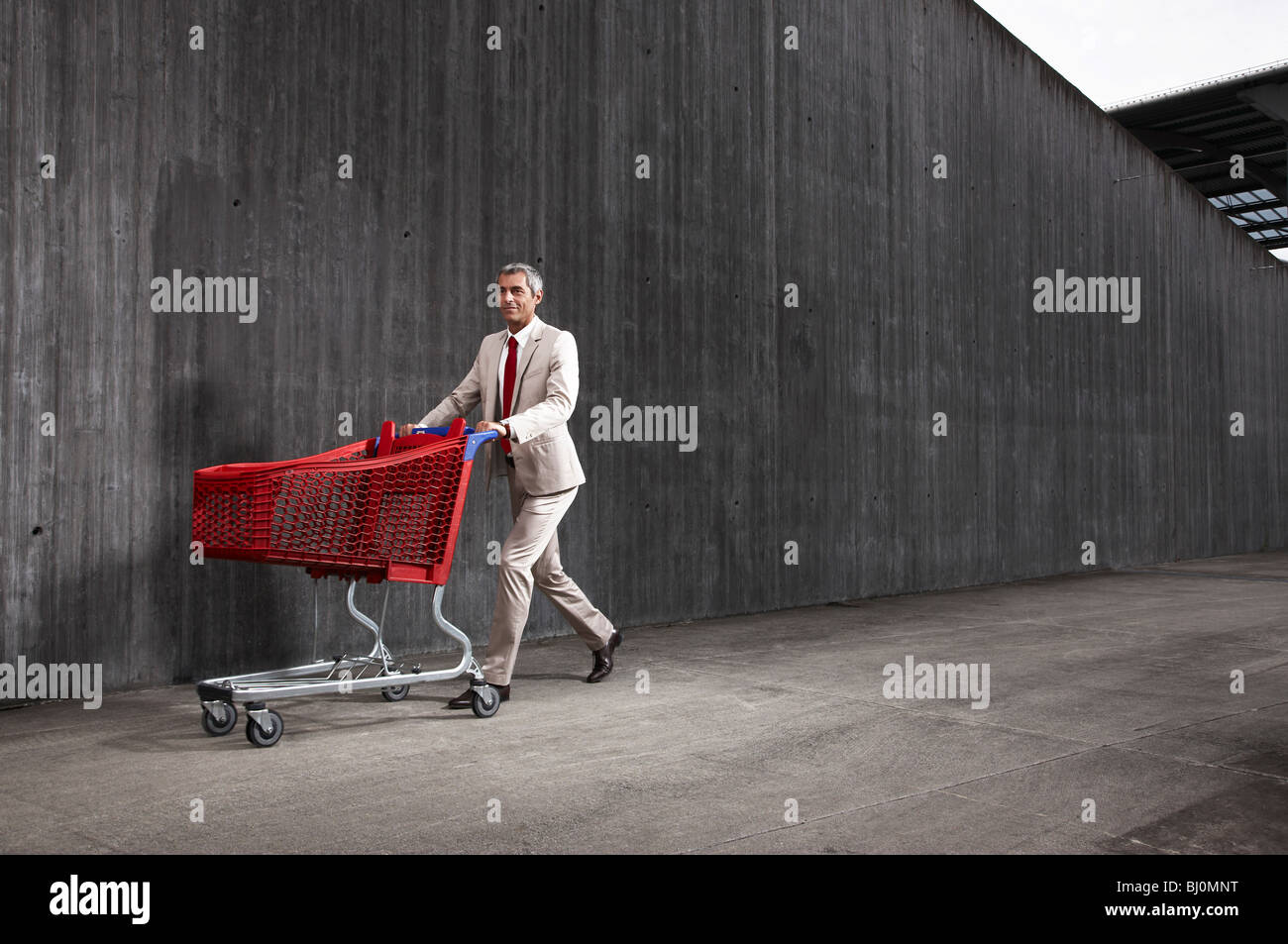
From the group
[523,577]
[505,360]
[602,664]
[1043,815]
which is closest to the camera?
[1043,815]

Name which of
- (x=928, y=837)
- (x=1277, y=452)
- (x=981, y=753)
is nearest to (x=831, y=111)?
(x=981, y=753)

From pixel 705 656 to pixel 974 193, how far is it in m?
7.00

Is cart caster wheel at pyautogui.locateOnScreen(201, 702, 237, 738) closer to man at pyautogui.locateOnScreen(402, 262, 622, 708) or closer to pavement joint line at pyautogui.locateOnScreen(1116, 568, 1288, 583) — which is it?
man at pyautogui.locateOnScreen(402, 262, 622, 708)

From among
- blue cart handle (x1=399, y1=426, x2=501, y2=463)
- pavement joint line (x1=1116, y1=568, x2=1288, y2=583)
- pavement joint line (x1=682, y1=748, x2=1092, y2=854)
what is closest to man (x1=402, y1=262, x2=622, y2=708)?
blue cart handle (x1=399, y1=426, x2=501, y2=463)

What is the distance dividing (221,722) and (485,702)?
103 cm

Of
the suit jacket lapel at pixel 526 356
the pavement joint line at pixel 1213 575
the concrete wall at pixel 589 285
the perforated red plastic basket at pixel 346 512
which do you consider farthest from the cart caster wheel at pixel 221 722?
the pavement joint line at pixel 1213 575

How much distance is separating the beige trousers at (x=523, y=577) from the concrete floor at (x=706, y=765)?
0.89ft

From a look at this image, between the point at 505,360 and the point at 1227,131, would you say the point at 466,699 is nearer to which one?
the point at 505,360

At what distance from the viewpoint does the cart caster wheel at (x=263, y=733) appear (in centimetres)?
400

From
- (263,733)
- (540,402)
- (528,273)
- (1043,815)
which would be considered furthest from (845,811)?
(528,273)

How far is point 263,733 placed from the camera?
13.1ft

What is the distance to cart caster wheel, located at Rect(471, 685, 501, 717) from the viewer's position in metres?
4.55

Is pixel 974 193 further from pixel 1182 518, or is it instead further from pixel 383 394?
pixel 383 394

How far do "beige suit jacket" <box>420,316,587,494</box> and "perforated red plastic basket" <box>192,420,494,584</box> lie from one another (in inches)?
23.4
